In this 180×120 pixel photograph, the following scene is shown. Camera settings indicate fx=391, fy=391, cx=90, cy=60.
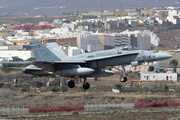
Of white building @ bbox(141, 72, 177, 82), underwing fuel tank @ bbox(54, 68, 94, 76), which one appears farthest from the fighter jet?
white building @ bbox(141, 72, 177, 82)

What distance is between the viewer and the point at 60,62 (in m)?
38.8

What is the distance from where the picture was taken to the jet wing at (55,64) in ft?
126

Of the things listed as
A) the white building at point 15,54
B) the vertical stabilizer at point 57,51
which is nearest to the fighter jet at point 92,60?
the vertical stabilizer at point 57,51

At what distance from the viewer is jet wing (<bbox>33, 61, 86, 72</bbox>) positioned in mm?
38428

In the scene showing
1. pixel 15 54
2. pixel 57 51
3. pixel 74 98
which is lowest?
pixel 74 98

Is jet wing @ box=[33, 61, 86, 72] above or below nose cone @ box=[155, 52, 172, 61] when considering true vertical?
below

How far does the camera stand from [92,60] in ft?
128

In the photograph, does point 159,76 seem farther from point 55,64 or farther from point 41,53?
point 55,64

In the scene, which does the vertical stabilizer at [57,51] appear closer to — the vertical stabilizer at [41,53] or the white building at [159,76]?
the vertical stabilizer at [41,53]

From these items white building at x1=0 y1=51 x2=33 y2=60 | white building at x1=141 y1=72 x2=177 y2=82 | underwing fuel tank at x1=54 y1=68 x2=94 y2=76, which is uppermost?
white building at x1=0 y1=51 x2=33 y2=60

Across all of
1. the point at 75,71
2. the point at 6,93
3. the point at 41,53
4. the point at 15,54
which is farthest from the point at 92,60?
the point at 15,54

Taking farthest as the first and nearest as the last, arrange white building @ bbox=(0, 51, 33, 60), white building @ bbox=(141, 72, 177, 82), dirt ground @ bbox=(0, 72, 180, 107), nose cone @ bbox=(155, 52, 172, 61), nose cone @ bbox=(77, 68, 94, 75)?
white building @ bbox=(0, 51, 33, 60), white building @ bbox=(141, 72, 177, 82), dirt ground @ bbox=(0, 72, 180, 107), nose cone @ bbox=(77, 68, 94, 75), nose cone @ bbox=(155, 52, 172, 61)

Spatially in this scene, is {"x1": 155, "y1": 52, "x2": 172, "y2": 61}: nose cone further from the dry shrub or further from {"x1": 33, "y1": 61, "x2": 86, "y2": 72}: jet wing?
the dry shrub

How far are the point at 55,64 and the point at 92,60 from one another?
12.7ft
